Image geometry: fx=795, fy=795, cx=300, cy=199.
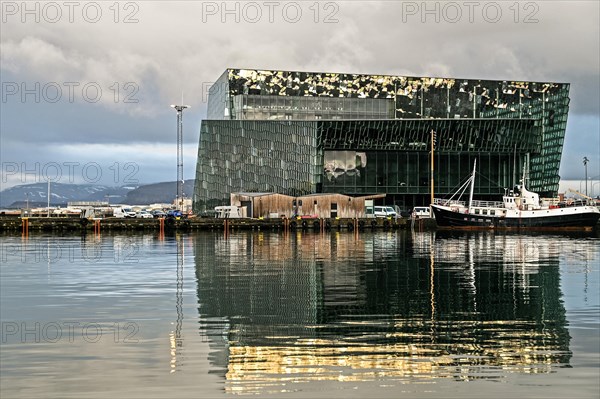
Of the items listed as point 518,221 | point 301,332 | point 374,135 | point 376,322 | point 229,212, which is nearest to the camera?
point 301,332

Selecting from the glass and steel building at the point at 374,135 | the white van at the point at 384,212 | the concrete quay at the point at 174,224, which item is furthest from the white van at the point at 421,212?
the concrete quay at the point at 174,224

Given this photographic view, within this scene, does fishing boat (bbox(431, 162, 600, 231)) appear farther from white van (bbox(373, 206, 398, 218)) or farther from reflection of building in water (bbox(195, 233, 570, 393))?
reflection of building in water (bbox(195, 233, 570, 393))

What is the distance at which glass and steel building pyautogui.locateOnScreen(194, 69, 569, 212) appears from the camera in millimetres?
141000

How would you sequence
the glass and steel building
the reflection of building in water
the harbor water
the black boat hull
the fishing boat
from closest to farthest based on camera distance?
the harbor water, the reflection of building in water, the black boat hull, the fishing boat, the glass and steel building

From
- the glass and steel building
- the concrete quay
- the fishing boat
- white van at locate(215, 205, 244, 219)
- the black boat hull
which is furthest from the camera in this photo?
the glass and steel building

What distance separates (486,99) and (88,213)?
262ft

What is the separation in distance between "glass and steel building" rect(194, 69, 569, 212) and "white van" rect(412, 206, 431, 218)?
695 cm

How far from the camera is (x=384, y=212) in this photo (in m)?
135

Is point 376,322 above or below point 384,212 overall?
below

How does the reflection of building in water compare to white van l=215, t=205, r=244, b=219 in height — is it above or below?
below

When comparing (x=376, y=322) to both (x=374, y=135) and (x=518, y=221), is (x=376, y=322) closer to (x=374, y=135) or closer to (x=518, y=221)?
(x=518, y=221)

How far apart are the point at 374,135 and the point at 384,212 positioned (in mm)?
14761

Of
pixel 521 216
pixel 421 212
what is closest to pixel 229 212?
pixel 421 212

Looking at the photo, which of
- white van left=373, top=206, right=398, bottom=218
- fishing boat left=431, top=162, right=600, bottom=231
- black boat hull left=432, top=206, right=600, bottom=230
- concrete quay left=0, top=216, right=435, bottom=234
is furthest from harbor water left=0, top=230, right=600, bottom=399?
white van left=373, top=206, right=398, bottom=218
